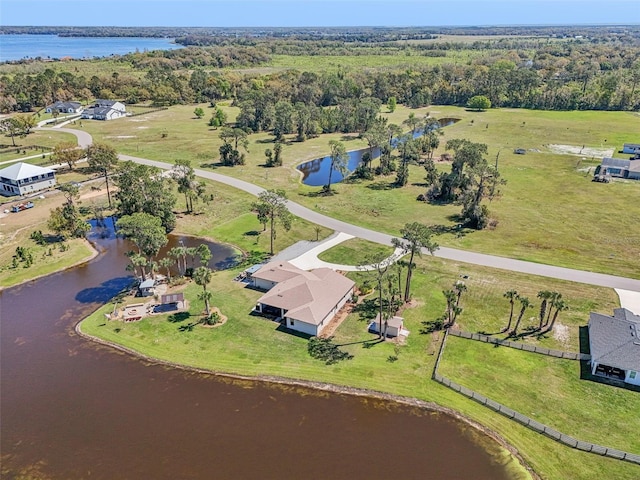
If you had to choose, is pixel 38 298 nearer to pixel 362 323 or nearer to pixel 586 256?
pixel 362 323

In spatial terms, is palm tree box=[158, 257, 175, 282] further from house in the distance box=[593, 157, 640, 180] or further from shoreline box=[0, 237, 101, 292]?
house in the distance box=[593, 157, 640, 180]

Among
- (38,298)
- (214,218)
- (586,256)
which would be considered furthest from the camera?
(214,218)

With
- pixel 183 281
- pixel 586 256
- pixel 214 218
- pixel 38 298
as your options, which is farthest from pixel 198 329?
pixel 586 256

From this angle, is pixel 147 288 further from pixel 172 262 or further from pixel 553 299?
pixel 553 299

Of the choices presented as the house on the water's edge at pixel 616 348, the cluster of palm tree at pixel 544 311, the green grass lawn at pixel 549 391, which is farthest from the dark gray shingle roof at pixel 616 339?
the cluster of palm tree at pixel 544 311

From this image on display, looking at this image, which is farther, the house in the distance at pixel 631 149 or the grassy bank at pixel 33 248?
the house in the distance at pixel 631 149

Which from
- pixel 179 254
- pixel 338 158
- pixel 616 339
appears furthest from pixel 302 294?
pixel 338 158

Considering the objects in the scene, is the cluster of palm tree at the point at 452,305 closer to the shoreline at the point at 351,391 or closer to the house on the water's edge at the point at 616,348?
the shoreline at the point at 351,391
